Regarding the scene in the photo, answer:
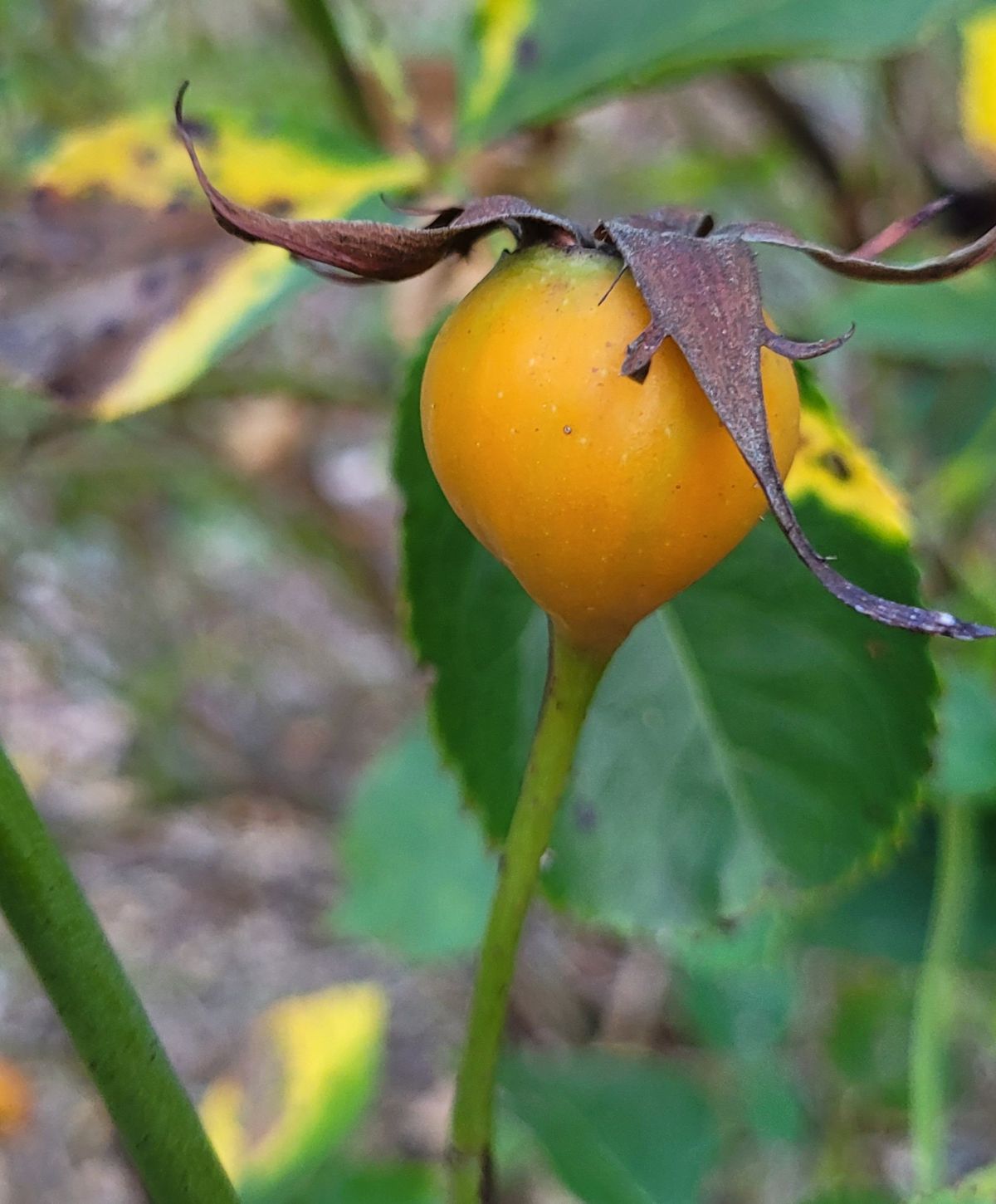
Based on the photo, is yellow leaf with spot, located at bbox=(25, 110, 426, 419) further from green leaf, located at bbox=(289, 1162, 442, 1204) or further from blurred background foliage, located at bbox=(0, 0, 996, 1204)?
green leaf, located at bbox=(289, 1162, 442, 1204)

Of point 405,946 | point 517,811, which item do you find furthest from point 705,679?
point 405,946

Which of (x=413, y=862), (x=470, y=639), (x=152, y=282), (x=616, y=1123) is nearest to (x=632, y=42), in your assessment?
(x=152, y=282)

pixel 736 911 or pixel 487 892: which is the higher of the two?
pixel 736 911

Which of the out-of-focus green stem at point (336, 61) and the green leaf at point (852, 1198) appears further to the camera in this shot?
the out-of-focus green stem at point (336, 61)

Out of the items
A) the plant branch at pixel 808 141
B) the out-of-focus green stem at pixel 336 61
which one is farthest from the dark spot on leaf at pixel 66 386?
the plant branch at pixel 808 141

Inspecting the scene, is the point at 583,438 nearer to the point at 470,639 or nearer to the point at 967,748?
the point at 470,639

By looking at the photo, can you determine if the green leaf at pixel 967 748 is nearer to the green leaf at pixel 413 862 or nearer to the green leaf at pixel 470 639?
the green leaf at pixel 470 639

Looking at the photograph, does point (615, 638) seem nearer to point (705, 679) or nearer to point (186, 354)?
point (705, 679)

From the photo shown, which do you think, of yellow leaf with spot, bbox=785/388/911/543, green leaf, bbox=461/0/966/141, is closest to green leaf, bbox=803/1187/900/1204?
yellow leaf with spot, bbox=785/388/911/543
